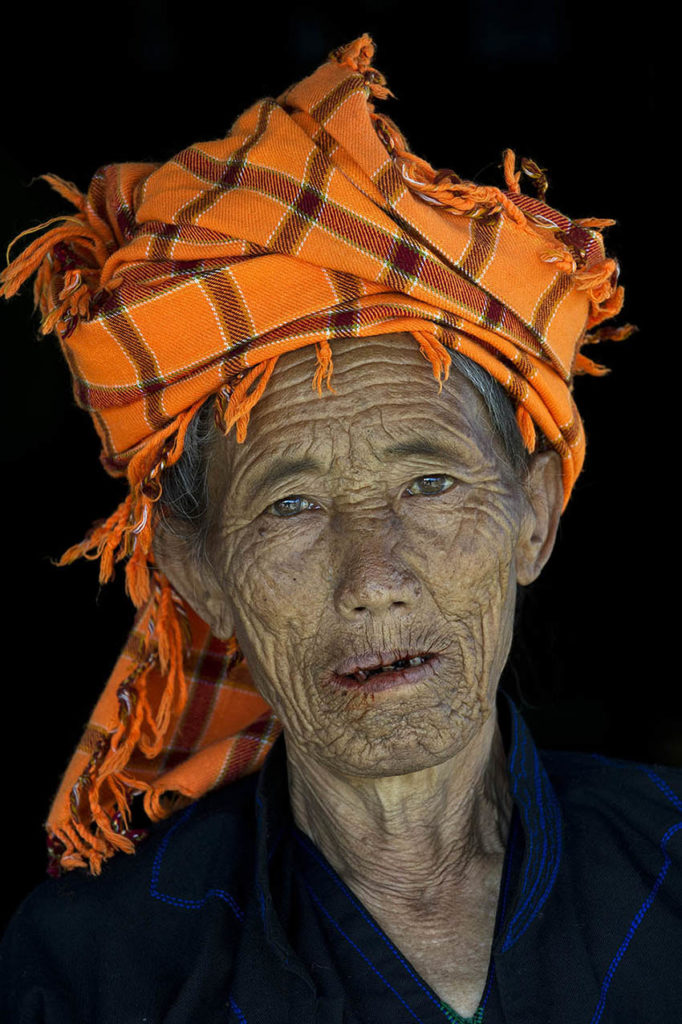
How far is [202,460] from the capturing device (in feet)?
7.22

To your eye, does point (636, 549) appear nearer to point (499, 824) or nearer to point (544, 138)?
point (544, 138)

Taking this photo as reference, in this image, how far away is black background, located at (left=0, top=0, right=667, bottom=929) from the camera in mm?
3182

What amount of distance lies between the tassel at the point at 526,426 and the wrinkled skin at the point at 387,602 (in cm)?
7

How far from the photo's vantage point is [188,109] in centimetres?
338

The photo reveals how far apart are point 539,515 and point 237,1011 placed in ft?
3.62

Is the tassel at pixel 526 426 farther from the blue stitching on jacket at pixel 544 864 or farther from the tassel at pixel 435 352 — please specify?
the blue stitching on jacket at pixel 544 864

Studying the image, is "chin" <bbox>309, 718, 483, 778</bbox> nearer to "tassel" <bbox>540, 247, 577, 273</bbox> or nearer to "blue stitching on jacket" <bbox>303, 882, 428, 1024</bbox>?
"blue stitching on jacket" <bbox>303, 882, 428, 1024</bbox>

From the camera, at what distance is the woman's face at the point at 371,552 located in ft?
6.36

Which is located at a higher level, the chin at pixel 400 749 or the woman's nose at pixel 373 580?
the woman's nose at pixel 373 580

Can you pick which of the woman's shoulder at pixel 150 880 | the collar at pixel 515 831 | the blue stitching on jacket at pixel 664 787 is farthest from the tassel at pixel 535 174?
the woman's shoulder at pixel 150 880

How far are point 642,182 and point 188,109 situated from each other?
54.8 inches

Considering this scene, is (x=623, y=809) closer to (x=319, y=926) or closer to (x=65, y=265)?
(x=319, y=926)

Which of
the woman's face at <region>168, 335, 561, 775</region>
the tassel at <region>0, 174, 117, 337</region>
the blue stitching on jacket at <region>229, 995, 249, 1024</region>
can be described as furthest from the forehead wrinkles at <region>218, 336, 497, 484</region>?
the blue stitching on jacket at <region>229, 995, 249, 1024</region>

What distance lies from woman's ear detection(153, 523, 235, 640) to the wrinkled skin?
0.21ft
